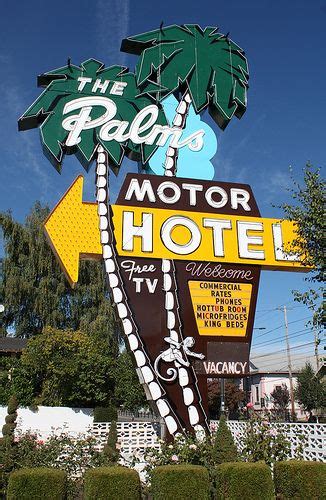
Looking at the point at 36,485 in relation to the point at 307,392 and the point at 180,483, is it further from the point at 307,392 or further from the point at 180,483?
the point at 307,392

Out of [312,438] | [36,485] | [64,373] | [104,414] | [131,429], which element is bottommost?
[36,485]

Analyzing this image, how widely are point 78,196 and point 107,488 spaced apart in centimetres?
867

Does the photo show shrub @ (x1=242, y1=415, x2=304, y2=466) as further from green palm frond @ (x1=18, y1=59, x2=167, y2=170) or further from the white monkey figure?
green palm frond @ (x1=18, y1=59, x2=167, y2=170)

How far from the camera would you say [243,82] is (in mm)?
16328

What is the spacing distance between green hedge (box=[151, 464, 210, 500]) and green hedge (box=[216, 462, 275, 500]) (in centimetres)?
26

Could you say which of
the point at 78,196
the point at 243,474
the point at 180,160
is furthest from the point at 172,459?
the point at 180,160

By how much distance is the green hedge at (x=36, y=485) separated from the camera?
6744mm

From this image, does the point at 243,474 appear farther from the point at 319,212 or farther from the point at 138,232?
the point at 138,232

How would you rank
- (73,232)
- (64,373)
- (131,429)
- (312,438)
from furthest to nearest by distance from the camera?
(64,373) < (131,429) < (73,232) < (312,438)

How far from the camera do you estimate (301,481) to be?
7.05 m

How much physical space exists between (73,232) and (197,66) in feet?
21.2

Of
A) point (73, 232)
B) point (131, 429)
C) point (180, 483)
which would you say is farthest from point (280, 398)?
point (180, 483)

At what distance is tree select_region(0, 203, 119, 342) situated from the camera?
31.8 metres

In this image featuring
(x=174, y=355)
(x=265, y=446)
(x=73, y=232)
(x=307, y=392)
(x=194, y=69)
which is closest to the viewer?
(x=265, y=446)
